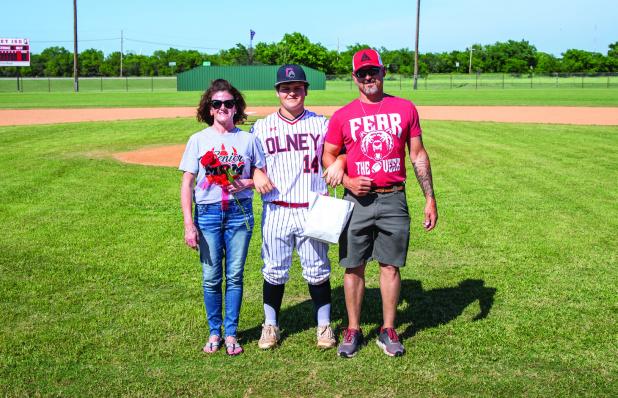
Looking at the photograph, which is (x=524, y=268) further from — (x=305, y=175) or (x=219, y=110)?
(x=219, y=110)

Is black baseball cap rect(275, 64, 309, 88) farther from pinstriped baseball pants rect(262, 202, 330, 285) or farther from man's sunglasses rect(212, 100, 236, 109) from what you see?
pinstriped baseball pants rect(262, 202, 330, 285)

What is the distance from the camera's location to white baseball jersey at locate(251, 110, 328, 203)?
4.57 metres

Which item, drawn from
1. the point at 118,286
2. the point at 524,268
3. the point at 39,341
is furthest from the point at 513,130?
the point at 39,341

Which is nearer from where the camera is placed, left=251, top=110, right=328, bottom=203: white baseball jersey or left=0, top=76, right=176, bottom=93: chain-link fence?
left=251, top=110, right=328, bottom=203: white baseball jersey

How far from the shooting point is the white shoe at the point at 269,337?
468 centimetres

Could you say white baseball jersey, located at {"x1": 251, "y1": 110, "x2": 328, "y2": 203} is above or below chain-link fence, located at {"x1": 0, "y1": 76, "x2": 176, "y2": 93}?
below

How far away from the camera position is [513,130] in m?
20.5

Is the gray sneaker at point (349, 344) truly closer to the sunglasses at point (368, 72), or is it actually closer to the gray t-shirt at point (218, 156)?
the gray t-shirt at point (218, 156)

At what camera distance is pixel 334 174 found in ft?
14.7

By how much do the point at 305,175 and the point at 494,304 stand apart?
2.19 m

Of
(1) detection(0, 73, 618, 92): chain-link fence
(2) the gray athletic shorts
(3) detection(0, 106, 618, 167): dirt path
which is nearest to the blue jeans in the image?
(2) the gray athletic shorts

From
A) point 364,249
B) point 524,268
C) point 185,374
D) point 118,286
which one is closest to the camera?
point 185,374

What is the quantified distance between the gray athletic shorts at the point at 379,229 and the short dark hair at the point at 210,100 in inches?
38.4

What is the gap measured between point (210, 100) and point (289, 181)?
77 cm
